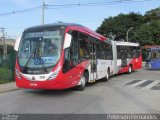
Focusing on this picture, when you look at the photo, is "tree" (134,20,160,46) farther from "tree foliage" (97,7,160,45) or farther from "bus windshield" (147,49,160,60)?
"bus windshield" (147,49,160,60)

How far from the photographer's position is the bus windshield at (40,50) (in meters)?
12.6

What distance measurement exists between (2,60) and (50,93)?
41.5 feet

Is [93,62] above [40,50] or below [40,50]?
below

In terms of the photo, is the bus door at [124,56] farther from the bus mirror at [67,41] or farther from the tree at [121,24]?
the tree at [121,24]

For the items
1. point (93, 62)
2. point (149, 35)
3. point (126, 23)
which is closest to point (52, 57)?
point (93, 62)

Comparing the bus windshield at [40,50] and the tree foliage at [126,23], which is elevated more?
the tree foliage at [126,23]

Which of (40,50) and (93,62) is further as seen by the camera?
(93,62)

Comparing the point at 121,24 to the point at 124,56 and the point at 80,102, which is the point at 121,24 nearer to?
the point at 124,56

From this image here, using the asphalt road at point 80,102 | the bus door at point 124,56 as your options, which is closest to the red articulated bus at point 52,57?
the asphalt road at point 80,102

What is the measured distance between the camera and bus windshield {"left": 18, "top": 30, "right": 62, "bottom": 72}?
12.6 metres

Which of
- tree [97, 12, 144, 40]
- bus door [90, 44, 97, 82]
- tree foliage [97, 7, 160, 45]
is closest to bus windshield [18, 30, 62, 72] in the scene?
bus door [90, 44, 97, 82]

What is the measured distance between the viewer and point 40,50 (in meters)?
12.9

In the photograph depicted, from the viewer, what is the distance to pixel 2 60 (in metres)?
25.5

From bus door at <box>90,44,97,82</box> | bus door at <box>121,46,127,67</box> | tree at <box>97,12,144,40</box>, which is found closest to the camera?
bus door at <box>90,44,97,82</box>
